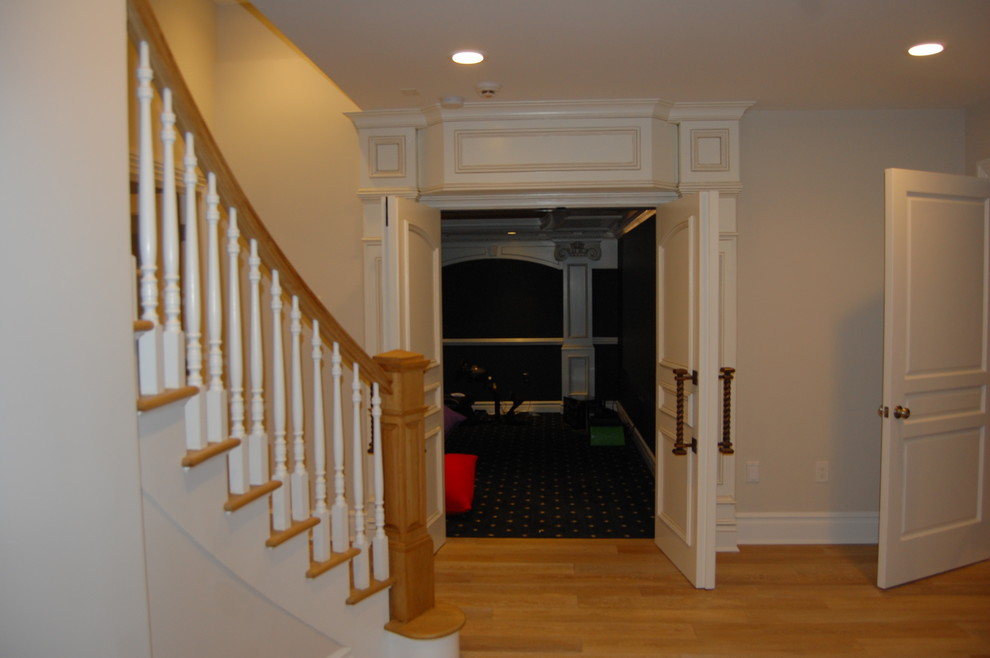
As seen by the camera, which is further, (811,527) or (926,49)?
(811,527)

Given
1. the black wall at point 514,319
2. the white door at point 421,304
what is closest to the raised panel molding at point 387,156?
the white door at point 421,304

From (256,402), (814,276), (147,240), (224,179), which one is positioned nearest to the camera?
(147,240)

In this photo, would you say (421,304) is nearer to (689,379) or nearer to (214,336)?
(689,379)

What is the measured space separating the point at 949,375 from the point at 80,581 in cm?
371

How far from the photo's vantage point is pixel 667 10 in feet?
8.32

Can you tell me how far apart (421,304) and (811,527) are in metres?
2.56

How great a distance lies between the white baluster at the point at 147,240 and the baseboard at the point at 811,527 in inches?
134

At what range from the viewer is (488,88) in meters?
3.40

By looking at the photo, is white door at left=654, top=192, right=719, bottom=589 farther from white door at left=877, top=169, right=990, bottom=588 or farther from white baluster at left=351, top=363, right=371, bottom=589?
white baluster at left=351, top=363, right=371, bottom=589

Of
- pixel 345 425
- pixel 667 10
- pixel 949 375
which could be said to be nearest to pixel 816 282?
pixel 949 375

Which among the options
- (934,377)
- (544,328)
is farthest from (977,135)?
(544,328)

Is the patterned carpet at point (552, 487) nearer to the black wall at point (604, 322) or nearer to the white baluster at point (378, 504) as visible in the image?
the black wall at point (604, 322)

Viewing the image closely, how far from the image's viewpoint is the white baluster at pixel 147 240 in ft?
5.04

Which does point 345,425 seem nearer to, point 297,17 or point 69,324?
point 297,17
